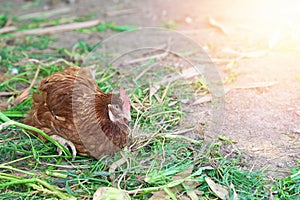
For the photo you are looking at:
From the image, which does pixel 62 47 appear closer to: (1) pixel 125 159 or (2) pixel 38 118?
Result: (2) pixel 38 118

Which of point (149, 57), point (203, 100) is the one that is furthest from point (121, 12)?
point (203, 100)

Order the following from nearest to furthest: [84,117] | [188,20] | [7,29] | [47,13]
→ 1. [84,117]
2. [7,29]
3. [188,20]
4. [47,13]

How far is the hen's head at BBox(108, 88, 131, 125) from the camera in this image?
2898 mm

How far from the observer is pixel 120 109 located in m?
2.93

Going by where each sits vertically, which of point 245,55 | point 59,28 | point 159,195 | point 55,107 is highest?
point 59,28

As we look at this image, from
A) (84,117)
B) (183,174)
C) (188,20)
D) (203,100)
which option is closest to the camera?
(183,174)

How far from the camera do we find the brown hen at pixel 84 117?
300cm

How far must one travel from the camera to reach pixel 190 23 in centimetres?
530

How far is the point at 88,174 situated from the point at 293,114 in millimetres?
1635

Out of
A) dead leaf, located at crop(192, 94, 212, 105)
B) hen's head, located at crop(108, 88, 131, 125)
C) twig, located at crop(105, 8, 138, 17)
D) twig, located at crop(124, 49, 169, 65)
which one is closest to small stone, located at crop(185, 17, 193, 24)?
twig, located at crop(105, 8, 138, 17)

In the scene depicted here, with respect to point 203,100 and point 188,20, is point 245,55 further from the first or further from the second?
point 188,20

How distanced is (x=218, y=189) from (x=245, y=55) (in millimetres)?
1975

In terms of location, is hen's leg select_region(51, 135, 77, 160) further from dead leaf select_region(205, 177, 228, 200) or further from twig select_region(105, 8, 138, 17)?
twig select_region(105, 8, 138, 17)

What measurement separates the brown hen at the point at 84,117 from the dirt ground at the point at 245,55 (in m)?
0.83
